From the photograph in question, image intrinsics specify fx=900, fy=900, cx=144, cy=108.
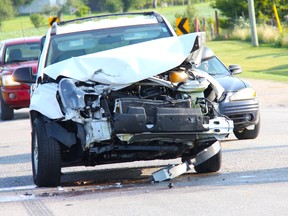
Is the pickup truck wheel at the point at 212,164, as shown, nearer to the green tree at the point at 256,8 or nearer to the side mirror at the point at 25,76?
the side mirror at the point at 25,76

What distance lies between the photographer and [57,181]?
9547mm

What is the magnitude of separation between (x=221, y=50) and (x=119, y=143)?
3682 centimetres

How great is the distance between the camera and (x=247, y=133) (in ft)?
45.3

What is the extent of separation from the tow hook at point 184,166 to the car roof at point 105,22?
2245 millimetres

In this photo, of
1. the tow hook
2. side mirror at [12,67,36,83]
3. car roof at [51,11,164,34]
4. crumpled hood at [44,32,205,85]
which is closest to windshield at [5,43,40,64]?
car roof at [51,11,164,34]

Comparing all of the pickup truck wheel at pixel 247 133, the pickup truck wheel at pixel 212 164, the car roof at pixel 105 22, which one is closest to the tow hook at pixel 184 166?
the pickup truck wheel at pixel 212 164

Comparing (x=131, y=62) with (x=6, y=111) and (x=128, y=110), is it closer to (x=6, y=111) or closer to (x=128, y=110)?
(x=128, y=110)

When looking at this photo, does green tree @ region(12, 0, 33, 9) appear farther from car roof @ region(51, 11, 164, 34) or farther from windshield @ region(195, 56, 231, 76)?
car roof @ region(51, 11, 164, 34)

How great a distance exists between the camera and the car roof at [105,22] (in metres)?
11.2

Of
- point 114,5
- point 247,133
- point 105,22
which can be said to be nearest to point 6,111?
point 247,133

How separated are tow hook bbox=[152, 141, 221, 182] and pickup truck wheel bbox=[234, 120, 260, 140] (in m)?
3.91

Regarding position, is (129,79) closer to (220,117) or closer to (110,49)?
(220,117)

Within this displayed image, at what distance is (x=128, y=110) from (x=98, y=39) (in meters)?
2.32

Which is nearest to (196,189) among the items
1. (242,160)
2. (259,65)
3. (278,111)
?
(242,160)
